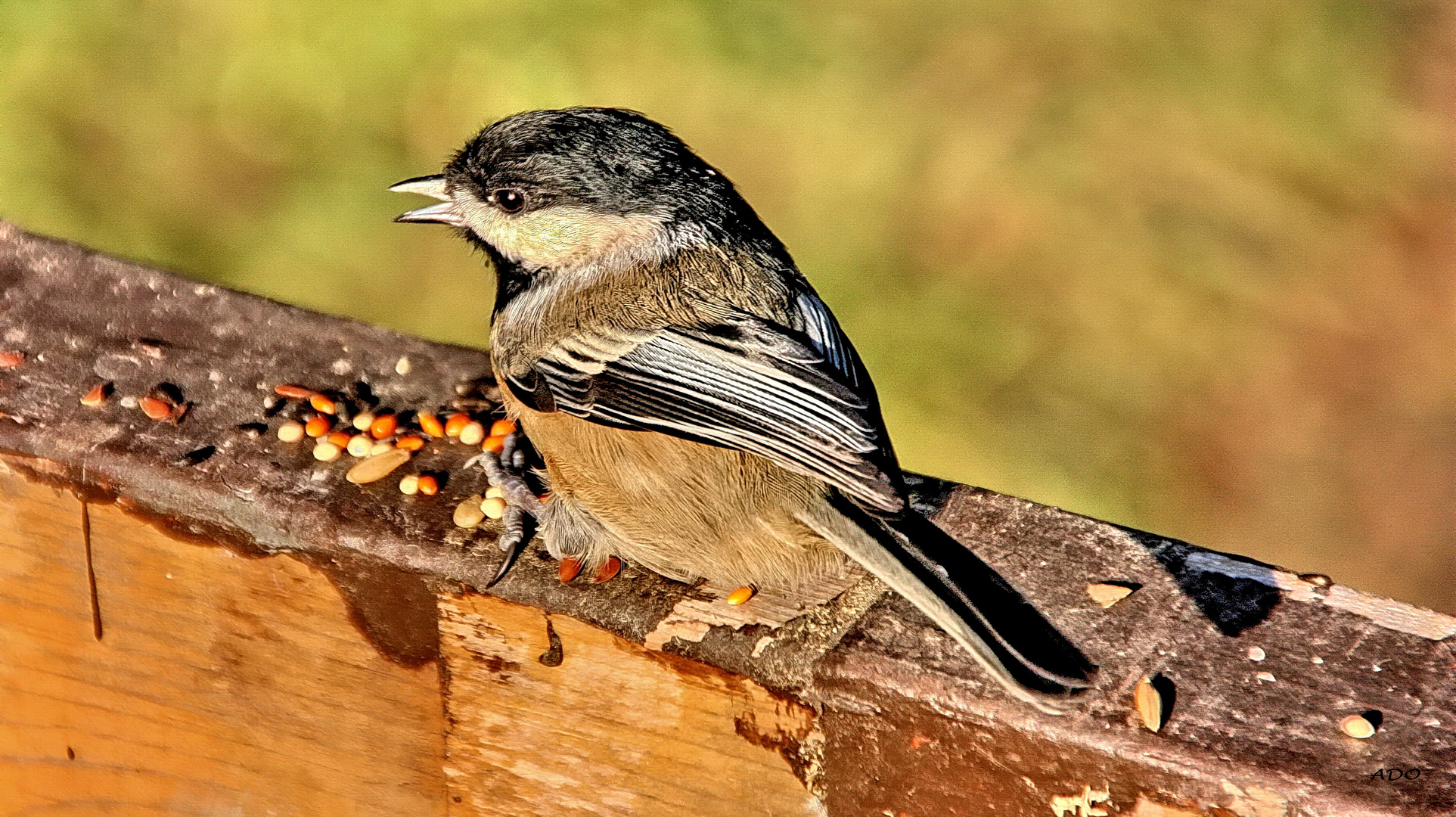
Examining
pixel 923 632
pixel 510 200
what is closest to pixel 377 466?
pixel 510 200

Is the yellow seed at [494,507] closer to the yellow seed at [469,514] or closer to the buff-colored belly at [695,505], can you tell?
the yellow seed at [469,514]

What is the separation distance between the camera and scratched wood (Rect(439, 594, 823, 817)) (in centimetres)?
176

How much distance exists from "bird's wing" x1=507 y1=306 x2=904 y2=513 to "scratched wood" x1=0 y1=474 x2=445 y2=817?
0.49 metres

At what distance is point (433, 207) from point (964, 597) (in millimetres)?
1239

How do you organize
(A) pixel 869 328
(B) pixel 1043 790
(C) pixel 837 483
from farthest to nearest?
1. (A) pixel 869 328
2. (C) pixel 837 483
3. (B) pixel 1043 790

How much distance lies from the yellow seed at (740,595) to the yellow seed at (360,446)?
25.3 inches

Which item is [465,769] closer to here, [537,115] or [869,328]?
[537,115]

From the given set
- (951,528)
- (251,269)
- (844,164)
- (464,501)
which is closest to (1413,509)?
(844,164)

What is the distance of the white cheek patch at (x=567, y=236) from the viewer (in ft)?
7.47

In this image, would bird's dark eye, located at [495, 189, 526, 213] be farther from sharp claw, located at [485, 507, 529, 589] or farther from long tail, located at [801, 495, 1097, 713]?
long tail, located at [801, 495, 1097, 713]

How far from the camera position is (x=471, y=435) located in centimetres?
230

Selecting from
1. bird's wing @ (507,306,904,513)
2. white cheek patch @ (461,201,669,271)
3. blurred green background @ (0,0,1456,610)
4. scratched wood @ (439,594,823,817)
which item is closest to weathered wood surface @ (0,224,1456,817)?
scratched wood @ (439,594,823,817)

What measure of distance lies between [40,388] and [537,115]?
0.93 metres

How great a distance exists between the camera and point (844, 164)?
3.95 m
